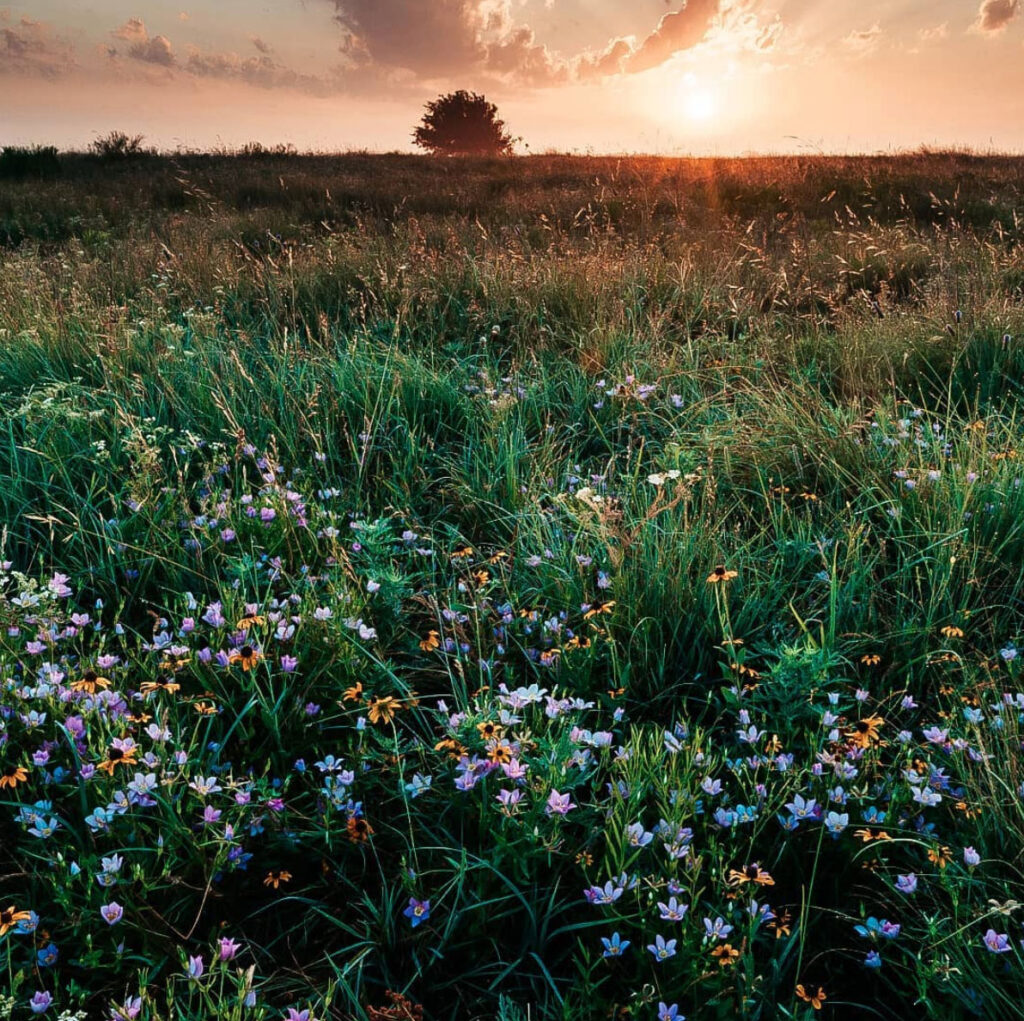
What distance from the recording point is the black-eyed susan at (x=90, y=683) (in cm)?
180

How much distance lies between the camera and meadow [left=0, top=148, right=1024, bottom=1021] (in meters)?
1.49

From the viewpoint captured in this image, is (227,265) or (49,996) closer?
(49,996)

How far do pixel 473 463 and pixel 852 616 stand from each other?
70.1 inches

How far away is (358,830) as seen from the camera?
1683 mm

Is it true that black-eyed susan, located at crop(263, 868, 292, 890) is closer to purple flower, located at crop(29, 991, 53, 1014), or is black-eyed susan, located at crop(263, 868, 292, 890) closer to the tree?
purple flower, located at crop(29, 991, 53, 1014)

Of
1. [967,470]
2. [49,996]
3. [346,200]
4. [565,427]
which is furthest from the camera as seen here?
[346,200]

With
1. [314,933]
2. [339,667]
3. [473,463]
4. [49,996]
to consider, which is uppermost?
[473,463]

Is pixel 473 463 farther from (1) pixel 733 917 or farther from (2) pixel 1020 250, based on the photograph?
(2) pixel 1020 250

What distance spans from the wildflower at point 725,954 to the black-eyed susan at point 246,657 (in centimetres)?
125

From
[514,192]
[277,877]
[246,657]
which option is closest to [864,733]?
[277,877]

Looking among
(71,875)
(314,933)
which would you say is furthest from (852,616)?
(71,875)

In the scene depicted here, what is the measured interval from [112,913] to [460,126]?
46940mm

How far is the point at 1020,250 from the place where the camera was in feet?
22.5

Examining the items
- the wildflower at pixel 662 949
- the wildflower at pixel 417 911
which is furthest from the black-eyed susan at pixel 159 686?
the wildflower at pixel 662 949
